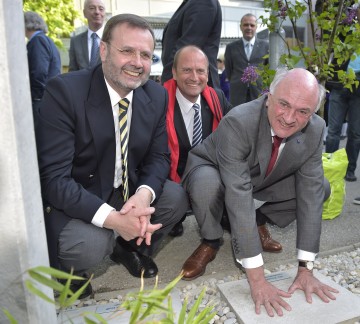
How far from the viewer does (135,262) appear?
2555 mm

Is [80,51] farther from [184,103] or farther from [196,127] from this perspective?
[196,127]

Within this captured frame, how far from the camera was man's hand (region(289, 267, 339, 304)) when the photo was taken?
6.89ft

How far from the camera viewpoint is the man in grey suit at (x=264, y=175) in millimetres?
2072

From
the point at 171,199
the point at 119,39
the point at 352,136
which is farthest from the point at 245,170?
the point at 352,136

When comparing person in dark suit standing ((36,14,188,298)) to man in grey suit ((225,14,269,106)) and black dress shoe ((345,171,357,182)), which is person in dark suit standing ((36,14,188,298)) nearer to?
black dress shoe ((345,171,357,182))

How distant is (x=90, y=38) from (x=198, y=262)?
118 inches

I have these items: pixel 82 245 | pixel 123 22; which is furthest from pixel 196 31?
pixel 82 245

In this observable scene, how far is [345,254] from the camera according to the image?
2.81m

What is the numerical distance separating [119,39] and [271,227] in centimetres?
199

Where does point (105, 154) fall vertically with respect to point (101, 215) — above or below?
above

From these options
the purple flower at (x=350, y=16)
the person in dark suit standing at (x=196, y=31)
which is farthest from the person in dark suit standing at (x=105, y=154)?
the purple flower at (x=350, y=16)

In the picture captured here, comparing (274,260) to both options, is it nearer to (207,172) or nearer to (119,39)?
(207,172)

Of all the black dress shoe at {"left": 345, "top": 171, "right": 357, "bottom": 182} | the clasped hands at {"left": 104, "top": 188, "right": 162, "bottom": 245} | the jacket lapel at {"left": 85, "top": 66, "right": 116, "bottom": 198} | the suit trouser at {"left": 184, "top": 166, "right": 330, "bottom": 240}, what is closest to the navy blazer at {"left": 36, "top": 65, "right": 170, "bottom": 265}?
the jacket lapel at {"left": 85, "top": 66, "right": 116, "bottom": 198}

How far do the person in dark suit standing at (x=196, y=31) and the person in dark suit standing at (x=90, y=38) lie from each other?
43.9 inches
